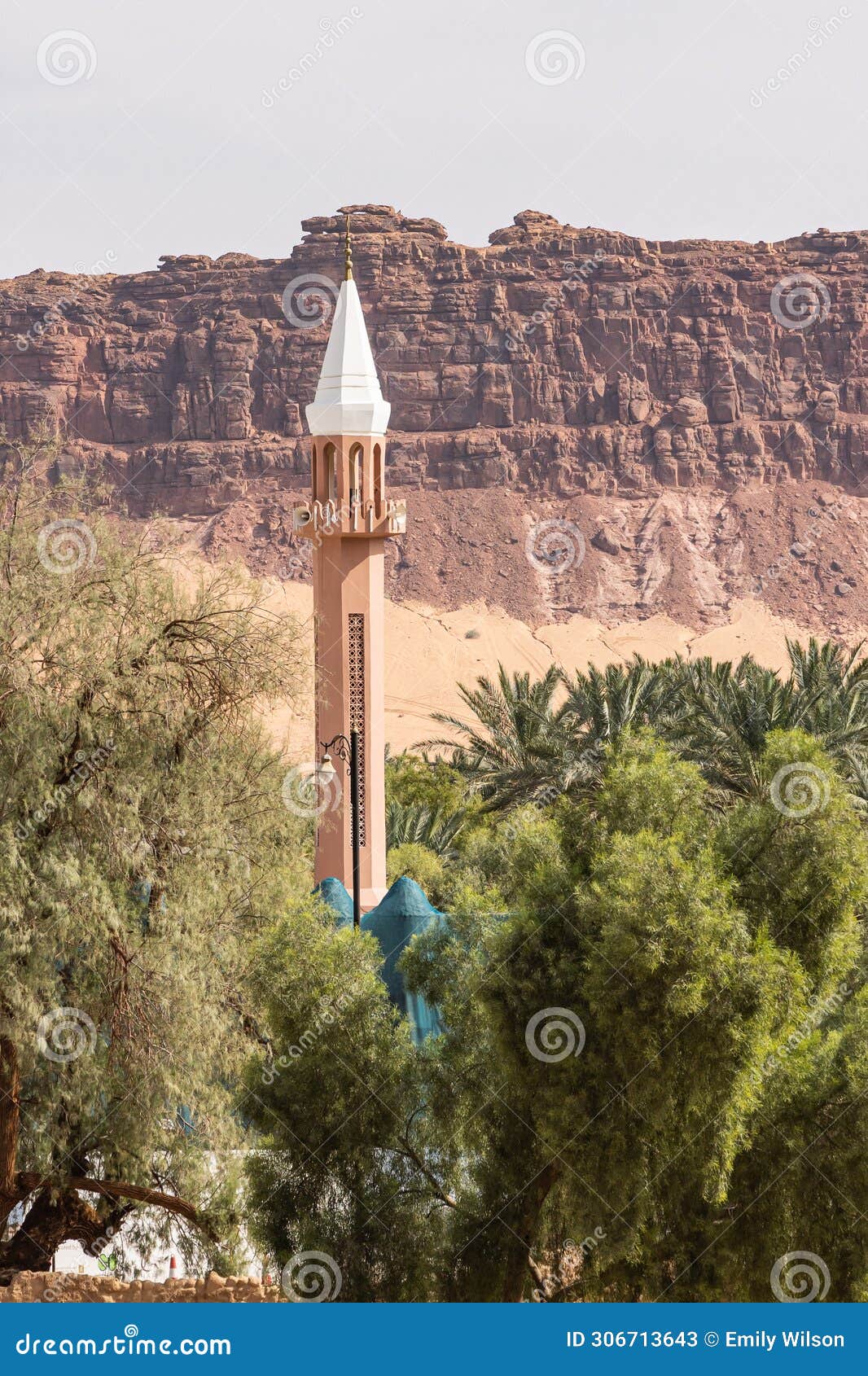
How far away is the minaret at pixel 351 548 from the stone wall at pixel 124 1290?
12.9 meters

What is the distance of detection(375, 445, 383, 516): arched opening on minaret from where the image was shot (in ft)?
77.8

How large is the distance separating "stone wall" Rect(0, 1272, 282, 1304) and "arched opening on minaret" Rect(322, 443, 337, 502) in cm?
1484

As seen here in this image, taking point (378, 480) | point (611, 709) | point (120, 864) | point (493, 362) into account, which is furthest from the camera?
point (493, 362)

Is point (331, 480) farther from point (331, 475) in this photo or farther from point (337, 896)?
point (337, 896)

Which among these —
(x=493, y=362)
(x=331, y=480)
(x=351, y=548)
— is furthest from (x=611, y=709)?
(x=493, y=362)

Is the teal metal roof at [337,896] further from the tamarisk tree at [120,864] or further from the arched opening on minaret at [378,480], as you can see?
the tamarisk tree at [120,864]

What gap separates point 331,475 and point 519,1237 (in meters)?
15.3

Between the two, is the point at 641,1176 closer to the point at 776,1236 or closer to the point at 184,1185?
the point at 776,1236

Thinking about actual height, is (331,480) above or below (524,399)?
below

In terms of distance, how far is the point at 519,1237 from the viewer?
10047 millimetres

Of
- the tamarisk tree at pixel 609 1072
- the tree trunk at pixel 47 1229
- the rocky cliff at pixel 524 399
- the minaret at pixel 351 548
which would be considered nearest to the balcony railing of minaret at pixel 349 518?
the minaret at pixel 351 548

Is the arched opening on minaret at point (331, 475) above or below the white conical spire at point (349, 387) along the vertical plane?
below

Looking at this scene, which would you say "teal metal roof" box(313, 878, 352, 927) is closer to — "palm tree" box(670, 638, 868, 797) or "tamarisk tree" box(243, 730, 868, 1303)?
"palm tree" box(670, 638, 868, 797)

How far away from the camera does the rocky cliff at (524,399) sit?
89.9 meters
